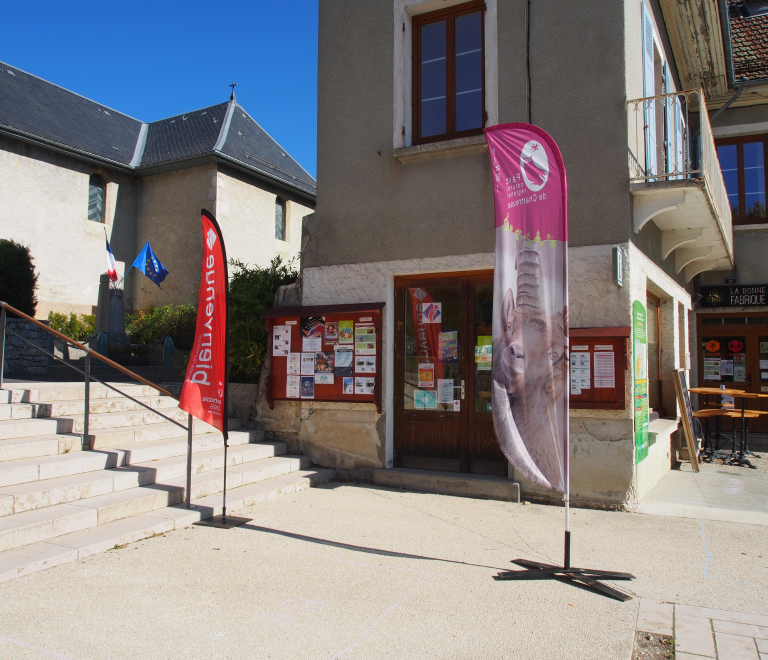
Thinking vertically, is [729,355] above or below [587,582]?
above

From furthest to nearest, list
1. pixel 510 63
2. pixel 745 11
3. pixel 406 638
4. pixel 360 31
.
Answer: pixel 745 11 → pixel 360 31 → pixel 510 63 → pixel 406 638

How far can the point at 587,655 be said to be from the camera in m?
3.12

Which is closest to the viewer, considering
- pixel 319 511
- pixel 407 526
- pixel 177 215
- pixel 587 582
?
pixel 587 582

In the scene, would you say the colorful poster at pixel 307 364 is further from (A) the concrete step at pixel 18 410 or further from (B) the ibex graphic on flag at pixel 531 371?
(B) the ibex graphic on flag at pixel 531 371

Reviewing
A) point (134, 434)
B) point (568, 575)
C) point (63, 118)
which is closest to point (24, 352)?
point (134, 434)

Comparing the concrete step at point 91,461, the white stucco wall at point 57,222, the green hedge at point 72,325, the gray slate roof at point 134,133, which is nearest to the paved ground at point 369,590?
the concrete step at point 91,461

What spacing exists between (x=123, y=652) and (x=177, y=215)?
16072 mm

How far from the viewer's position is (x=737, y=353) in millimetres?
11984

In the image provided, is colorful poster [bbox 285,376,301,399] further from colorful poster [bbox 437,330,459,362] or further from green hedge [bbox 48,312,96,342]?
green hedge [bbox 48,312,96,342]

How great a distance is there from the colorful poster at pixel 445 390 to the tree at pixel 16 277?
965 centimetres

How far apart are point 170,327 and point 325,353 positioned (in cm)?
850

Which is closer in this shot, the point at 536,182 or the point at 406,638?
the point at 406,638

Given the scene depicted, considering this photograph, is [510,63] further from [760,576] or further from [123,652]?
[123,652]

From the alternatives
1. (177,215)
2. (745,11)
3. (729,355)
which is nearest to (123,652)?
(729,355)
